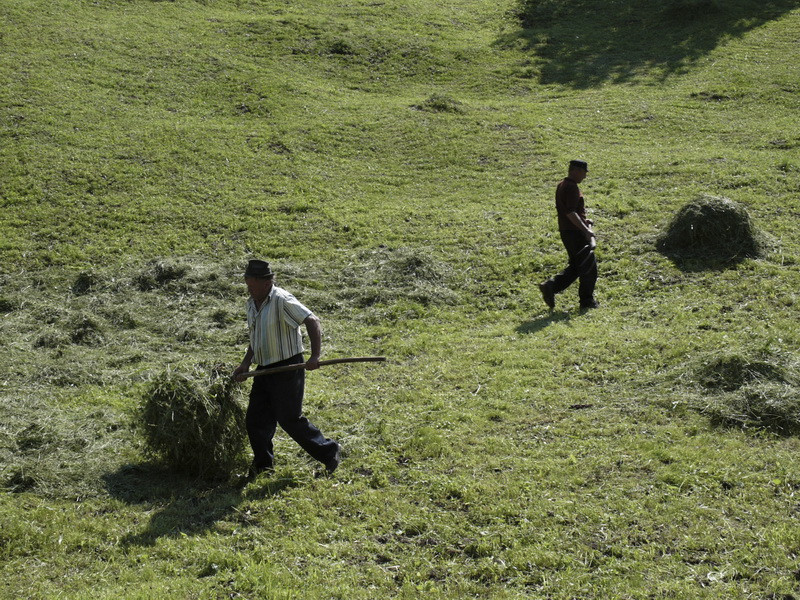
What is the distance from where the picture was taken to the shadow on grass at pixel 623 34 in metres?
26.8

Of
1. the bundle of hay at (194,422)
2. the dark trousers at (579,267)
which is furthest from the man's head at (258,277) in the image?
the dark trousers at (579,267)

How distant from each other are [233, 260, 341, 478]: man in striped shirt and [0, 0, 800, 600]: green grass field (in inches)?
19.2

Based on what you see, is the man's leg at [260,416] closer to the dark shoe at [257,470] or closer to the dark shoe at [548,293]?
the dark shoe at [257,470]

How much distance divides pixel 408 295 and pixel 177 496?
6590 millimetres

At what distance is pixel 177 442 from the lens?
7.70 metres

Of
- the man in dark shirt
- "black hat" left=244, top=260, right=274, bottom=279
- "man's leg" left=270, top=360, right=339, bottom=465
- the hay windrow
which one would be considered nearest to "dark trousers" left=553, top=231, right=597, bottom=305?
the man in dark shirt

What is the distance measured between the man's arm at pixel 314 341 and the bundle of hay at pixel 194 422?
39.9 inches

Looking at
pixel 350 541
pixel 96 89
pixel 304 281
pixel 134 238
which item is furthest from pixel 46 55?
pixel 350 541

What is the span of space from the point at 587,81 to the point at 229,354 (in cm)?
1835

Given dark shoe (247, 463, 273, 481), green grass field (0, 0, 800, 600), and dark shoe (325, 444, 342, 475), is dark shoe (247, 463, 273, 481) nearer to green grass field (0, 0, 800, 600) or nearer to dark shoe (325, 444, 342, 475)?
green grass field (0, 0, 800, 600)

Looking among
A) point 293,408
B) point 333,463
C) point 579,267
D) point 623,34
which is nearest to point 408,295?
point 579,267

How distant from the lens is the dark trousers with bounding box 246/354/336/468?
767 centimetres

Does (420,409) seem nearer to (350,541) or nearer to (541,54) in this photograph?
(350,541)

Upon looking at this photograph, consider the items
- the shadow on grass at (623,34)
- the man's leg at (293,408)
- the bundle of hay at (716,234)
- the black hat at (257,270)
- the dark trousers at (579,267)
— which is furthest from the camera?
the shadow on grass at (623,34)
